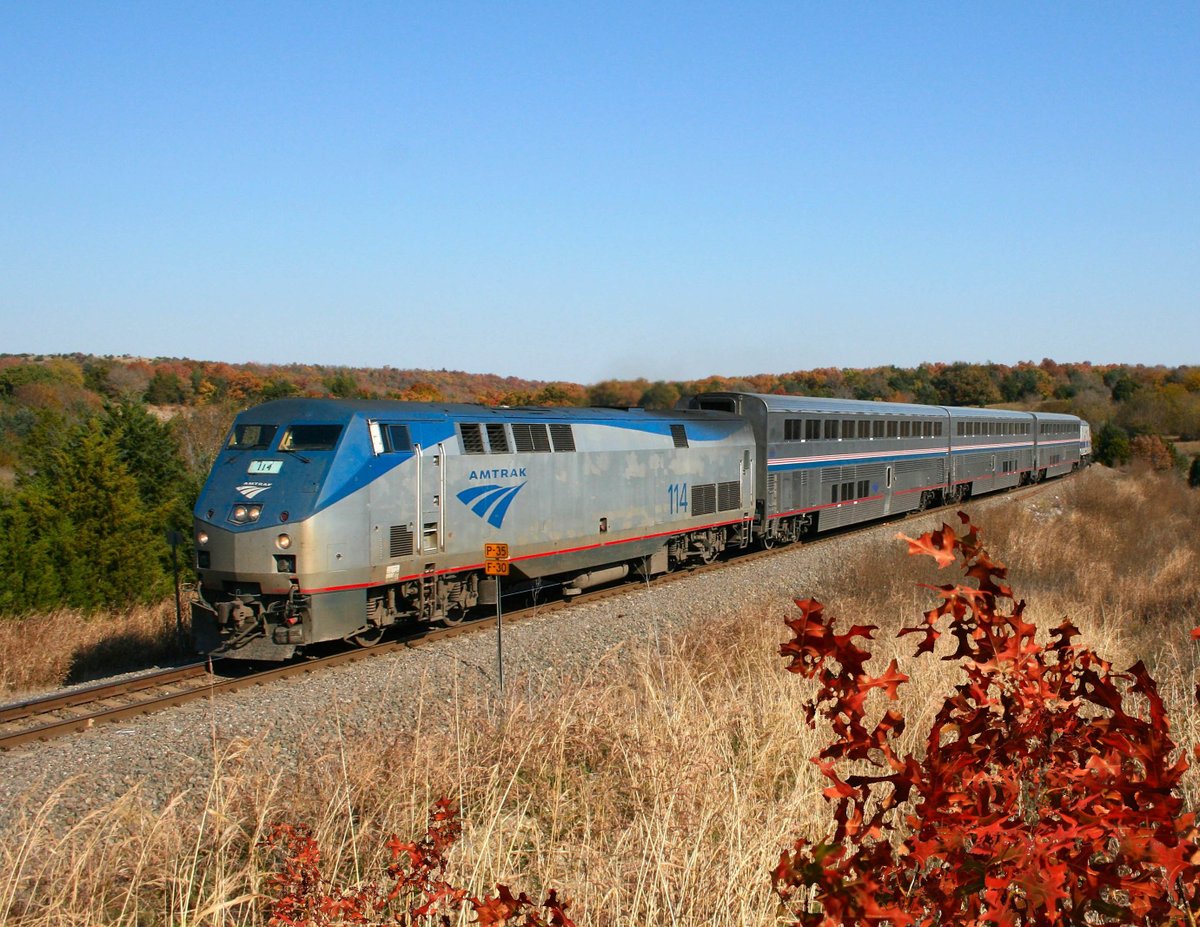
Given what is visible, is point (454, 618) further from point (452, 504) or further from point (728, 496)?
point (728, 496)

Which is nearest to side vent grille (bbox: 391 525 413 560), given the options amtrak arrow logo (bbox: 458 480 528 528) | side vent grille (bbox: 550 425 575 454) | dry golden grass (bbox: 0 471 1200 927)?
amtrak arrow logo (bbox: 458 480 528 528)

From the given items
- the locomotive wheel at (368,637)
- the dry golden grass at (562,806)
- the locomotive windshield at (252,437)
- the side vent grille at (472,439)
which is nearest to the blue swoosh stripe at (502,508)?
the side vent grille at (472,439)

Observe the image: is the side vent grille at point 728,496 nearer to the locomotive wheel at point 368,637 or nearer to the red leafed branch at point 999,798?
the locomotive wheel at point 368,637

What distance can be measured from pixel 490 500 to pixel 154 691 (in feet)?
16.9

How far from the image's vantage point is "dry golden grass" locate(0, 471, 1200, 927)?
15.2ft

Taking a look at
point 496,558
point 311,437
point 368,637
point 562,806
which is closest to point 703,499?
point 496,558

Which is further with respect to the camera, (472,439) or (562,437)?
(562,437)

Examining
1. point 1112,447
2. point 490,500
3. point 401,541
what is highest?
point 490,500

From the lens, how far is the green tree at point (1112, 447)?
186 ft

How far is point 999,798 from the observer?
2279mm

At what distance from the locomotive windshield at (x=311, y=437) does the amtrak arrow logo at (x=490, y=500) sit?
82.9 inches

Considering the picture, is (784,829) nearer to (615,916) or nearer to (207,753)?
(615,916)

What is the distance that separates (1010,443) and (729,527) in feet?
77.2

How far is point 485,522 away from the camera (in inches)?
571
